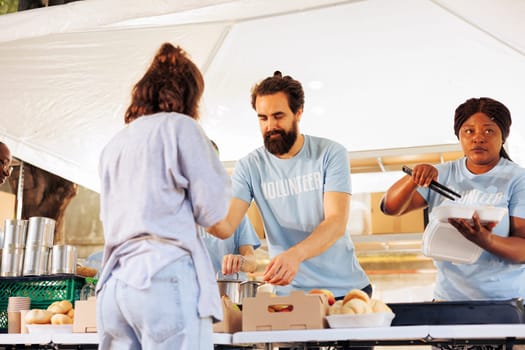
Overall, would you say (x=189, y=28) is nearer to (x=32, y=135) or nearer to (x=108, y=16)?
(x=108, y=16)

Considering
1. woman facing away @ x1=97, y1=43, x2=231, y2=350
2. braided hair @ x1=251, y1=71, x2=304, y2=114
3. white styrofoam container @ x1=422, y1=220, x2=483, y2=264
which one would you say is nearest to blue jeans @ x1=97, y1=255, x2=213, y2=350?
woman facing away @ x1=97, y1=43, x2=231, y2=350

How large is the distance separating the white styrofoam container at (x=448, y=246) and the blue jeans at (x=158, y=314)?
3.66 ft

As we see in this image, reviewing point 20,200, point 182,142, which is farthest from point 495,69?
point 20,200

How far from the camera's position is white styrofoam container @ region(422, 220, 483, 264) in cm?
258

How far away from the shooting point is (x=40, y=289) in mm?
3189

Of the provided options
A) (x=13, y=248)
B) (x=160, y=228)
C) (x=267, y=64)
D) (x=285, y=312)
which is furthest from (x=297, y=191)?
(x=267, y=64)

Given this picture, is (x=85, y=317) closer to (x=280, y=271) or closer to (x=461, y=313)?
(x=280, y=271)

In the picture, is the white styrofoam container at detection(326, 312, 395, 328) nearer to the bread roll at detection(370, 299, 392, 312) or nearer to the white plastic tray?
the bread roll at detection(370, 299, 392, 312)

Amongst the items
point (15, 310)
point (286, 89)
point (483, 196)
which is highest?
point (286, 89)

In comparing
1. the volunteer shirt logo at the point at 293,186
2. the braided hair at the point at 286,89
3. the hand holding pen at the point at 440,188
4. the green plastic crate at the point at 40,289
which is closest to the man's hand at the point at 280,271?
the volunteer shirt logo at the point at 293,186

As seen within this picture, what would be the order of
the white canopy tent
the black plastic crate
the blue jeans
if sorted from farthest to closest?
the white canopy tent
the black plastic crate
the blue jeans

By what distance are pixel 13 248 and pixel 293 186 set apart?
4.60ft

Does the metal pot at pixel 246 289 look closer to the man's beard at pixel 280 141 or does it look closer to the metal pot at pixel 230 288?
the metal pot at pixel 230 288

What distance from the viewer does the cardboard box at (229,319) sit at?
2.40 meters
